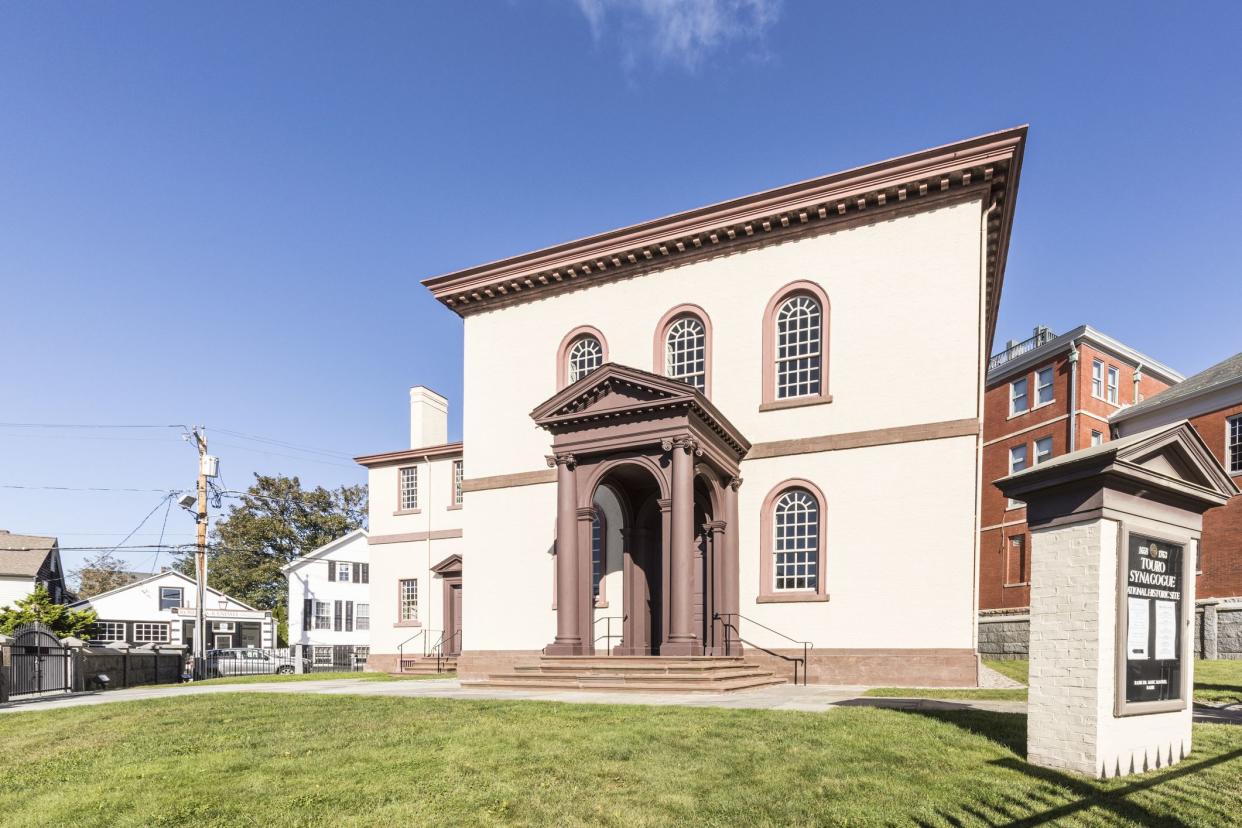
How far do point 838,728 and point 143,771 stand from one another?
7392mm

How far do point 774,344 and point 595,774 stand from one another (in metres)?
13.8

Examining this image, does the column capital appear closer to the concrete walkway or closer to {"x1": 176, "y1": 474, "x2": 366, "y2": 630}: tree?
the concrete walkway

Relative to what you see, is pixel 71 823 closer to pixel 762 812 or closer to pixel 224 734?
pixel 224 734

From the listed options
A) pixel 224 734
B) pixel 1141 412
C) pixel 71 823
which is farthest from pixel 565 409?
pixel 1141 412

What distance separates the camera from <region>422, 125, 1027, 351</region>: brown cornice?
17016mm

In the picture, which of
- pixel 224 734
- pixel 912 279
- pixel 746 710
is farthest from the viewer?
pixel 912 279

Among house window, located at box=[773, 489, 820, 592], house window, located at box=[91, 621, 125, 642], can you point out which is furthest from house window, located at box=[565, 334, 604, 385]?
house window, located at box=[91, 621, 125, 642]

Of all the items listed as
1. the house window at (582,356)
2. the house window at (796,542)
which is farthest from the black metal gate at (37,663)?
the house window at (796,542)

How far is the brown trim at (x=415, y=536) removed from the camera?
29188 millimetres

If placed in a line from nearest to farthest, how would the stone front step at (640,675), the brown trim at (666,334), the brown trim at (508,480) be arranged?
the stone front step at (640,675) → the brown trim at (666,334) → the brown trim at (508,480)

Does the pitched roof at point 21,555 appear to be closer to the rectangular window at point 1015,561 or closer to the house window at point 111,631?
the house window at point 111,631

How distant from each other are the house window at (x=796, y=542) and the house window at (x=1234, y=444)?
22.4m

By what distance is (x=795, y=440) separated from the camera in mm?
18500

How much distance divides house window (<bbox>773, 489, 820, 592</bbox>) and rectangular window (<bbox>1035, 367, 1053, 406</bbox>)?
24.0 metres
